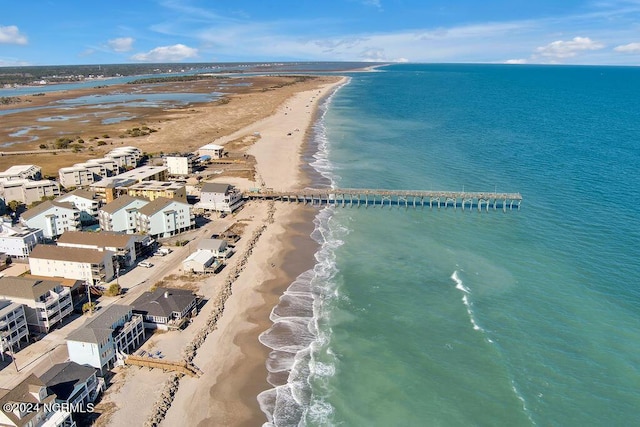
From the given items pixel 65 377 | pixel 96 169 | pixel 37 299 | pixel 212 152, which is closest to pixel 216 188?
pixel 96 169

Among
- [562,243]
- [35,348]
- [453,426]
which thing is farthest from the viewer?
[562,243]

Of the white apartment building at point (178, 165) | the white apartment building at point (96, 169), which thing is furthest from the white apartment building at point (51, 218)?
the white apartment building at point (178, 165)

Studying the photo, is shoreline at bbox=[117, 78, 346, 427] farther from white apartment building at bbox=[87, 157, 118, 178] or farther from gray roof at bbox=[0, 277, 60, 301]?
white apartment building at bbox=[87, 157, 118, 178]

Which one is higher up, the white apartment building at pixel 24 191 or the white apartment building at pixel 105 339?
the white apartment building at pixel 24 191

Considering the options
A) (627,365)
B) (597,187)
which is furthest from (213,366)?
(597,187)

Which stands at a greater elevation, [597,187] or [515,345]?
[597,187]

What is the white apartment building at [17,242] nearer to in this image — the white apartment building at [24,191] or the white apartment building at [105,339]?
the white apartment building at [24,191]

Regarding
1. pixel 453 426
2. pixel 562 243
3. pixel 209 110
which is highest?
pixel 209 110

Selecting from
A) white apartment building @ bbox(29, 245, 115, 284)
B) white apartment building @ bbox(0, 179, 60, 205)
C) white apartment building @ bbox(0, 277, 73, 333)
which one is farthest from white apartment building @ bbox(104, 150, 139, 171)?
white apartment building @ bbox(0, 277, 73, 333)

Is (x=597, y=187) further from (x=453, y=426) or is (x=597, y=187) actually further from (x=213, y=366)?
(x=213, y=366)
